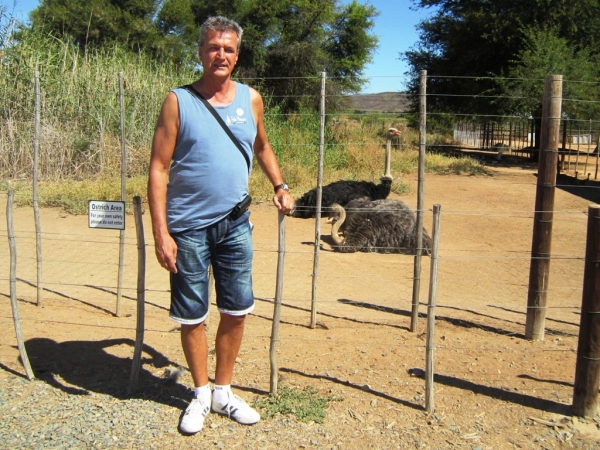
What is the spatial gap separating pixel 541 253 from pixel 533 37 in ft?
50.2

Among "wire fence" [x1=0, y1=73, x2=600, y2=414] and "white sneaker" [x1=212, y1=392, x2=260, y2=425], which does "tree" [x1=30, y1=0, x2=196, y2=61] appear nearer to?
"wire fence" [x1=0, y1=73, x2=600, y2=414]

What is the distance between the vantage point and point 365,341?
4.95 m

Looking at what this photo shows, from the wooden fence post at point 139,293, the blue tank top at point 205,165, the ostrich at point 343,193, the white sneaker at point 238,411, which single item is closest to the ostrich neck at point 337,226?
the ostrich at point 343,193

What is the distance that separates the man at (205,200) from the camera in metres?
3.16

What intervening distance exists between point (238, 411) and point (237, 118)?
1.52 metres

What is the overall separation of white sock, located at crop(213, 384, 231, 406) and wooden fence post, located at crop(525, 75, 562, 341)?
8.05 ft

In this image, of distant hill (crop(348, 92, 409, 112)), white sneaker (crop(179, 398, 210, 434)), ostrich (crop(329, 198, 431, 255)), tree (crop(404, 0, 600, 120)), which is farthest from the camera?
tree (crop(404, 0, 600, 120))

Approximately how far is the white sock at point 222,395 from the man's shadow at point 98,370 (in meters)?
0.28

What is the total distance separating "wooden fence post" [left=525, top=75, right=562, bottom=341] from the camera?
478 cm

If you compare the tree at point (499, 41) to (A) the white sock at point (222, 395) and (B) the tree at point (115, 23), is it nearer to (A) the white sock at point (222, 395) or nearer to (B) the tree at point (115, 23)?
(B) the tree at point (115, 23)

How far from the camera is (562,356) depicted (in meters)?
4.65

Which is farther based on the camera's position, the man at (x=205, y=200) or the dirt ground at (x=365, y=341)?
the dirt ground at (x=365, y=341)

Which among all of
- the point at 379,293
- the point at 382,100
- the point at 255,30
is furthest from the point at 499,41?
the point at 379,293

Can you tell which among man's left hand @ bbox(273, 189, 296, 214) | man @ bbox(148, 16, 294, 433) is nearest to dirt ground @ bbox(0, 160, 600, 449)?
man @ bbox(148, 16, 294, 433)
